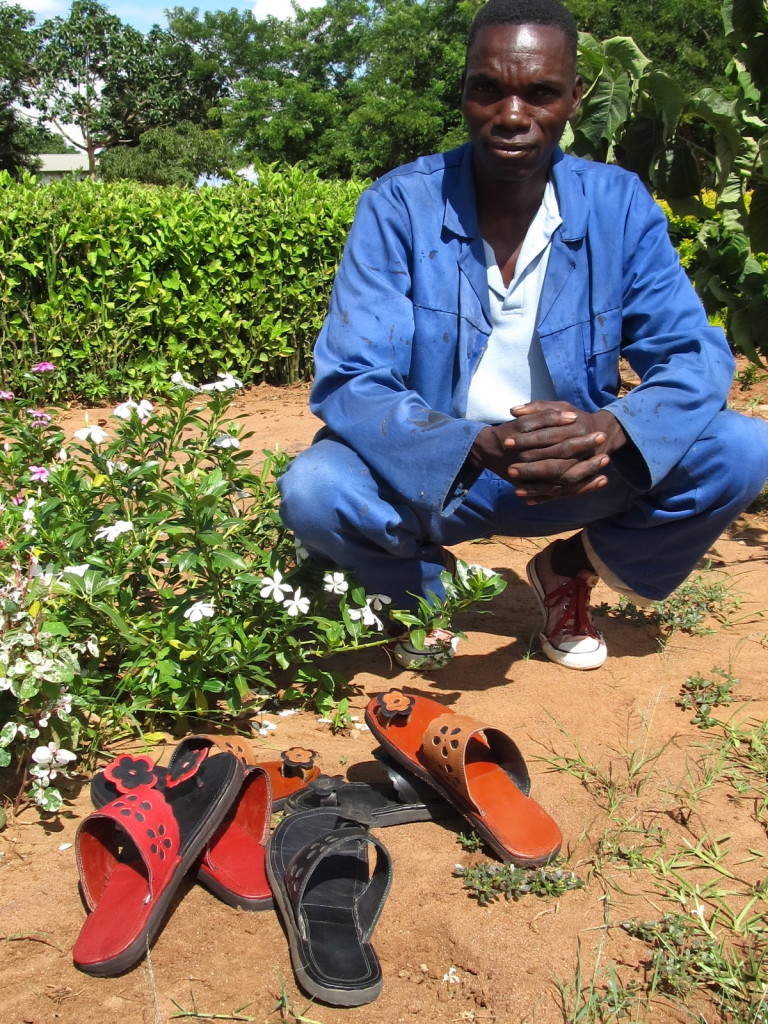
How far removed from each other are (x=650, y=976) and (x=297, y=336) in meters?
5.96

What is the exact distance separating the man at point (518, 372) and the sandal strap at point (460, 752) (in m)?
0.57

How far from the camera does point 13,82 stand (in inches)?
1788

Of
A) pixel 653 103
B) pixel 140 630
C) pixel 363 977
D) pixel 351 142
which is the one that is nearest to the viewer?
pixel 363 977

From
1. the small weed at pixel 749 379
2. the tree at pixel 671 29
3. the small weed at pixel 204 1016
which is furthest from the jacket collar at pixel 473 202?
the tree at pixel 671 29

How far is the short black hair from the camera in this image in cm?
249

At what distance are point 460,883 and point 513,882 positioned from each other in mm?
112

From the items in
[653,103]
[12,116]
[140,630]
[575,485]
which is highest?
[653,103]

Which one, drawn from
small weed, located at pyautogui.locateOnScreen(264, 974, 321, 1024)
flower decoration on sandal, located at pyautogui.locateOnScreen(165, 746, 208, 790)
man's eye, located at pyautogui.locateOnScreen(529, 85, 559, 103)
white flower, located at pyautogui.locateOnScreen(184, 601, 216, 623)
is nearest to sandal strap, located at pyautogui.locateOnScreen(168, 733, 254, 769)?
flower decoration on sandal, located at pyautogui.locateOnScreen(165, 746, 208, 790)

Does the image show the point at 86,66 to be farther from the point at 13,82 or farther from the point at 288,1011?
the point at 288,1011

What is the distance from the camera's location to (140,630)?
234 centimetres

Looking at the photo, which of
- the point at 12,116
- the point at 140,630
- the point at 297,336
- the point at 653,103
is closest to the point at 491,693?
the point at 140,630

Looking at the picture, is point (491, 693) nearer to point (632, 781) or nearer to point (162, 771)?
point (632, 781)

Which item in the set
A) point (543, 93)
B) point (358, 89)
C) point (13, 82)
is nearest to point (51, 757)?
point (543, 93)

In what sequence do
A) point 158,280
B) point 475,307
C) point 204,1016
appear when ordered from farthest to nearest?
point 158,280 < point 475,307 < point 204,1016
